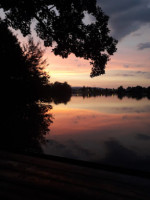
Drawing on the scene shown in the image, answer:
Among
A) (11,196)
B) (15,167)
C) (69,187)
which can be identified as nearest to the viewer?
(11,196)

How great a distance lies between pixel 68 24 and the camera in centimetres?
836

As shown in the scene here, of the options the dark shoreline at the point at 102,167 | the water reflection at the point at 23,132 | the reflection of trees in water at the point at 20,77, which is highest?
the reflection of trees in water at the point at 20,77

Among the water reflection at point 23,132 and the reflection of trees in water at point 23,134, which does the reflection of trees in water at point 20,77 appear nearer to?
the water reflection at point 23,132

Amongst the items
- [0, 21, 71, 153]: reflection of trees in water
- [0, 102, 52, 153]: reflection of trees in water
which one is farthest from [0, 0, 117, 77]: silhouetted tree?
[0, 21, 71, 153]: reflection of trees in water

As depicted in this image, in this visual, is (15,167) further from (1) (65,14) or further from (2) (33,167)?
(1) (65,14)

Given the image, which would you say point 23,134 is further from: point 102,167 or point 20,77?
point 20,77

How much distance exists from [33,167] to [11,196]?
1.31 meters

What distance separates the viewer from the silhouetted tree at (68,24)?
8.04 meters

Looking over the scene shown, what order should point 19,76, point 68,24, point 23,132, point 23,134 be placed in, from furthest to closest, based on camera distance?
point 19,76 < point 23,132 < point 23,134 < point 68,24

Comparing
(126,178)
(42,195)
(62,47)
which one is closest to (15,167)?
(42,195)

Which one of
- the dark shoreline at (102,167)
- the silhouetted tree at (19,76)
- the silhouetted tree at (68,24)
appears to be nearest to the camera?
the dark shoreline at (102,167)

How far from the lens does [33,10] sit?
8055 millimetres

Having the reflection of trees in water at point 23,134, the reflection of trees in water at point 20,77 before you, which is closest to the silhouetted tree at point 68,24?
the reflection of trees in water at point 23,134

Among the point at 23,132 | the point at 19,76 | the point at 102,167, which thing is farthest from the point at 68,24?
the point at 19,76
